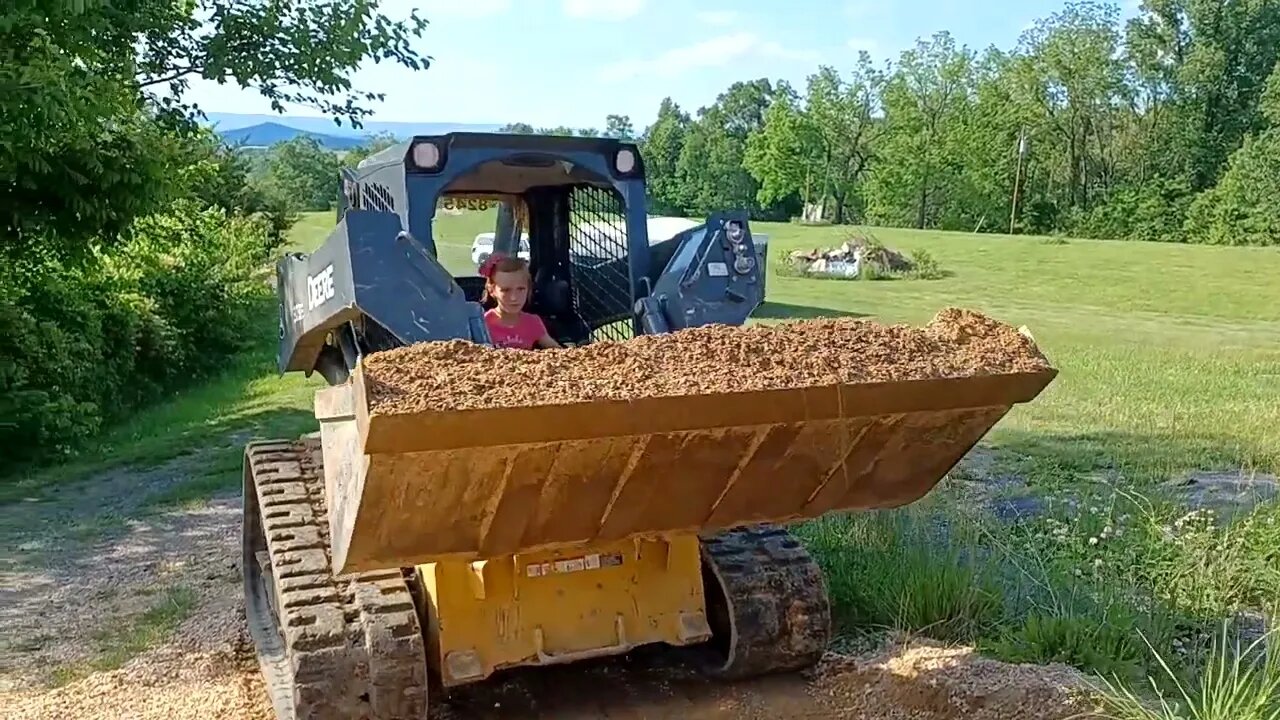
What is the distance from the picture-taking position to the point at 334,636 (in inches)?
171

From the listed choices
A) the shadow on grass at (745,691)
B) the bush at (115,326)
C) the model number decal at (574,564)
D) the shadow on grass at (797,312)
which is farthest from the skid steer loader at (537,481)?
the shadow on grass at (797,312)

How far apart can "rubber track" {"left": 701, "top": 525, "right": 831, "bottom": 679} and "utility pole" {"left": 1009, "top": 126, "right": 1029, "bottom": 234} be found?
63.3m

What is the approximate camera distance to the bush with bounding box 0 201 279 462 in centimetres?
1077

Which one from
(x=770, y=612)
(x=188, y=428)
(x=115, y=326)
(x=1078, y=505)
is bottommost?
(x=188, y=428)

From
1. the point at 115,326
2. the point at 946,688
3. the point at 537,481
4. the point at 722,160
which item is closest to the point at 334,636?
the point at 537,481

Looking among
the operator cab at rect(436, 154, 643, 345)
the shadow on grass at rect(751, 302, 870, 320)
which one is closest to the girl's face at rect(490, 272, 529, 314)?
the operator cab at rect(436, 154, 643, 345)

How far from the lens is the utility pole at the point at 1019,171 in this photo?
66500 millimetres

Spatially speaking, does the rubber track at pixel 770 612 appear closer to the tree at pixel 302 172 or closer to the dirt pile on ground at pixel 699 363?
the dirt pile on ground at pixel 699 363

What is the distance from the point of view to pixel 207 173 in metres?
15.2

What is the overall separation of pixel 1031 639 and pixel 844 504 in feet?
4.45

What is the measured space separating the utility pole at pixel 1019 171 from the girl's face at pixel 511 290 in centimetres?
6325

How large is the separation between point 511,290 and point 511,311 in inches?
3.5

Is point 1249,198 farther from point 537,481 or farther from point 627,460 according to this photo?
point 537,481

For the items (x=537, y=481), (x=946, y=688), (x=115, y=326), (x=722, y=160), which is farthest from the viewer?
(x=722, y=160)
